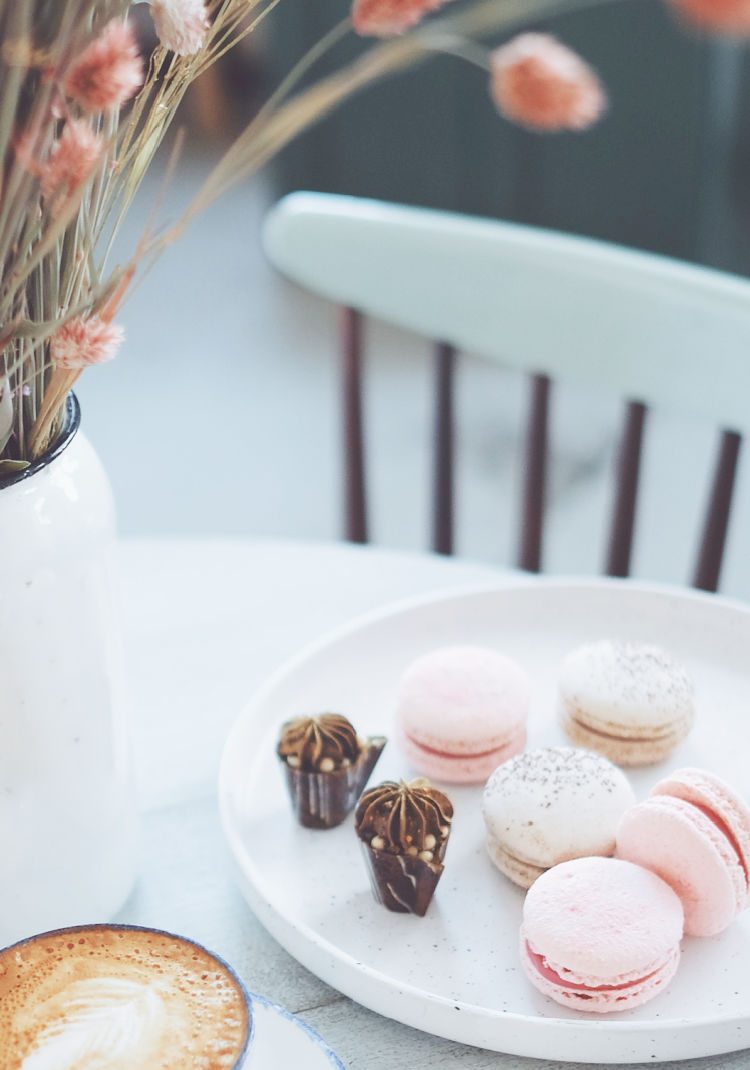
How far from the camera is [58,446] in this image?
51cm

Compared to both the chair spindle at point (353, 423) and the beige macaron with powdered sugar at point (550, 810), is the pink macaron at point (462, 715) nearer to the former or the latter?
the beige macaron with powdered sugar at point (550, 810)

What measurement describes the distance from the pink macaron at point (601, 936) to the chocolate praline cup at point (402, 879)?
54mm

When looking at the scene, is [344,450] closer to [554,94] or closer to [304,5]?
[554,94]

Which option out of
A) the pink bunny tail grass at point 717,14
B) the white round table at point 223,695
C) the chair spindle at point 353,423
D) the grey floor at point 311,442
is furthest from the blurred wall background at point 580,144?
the pink bunny tail grass at point 717,14

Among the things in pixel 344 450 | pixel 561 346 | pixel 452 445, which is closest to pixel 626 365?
pixel 561 346

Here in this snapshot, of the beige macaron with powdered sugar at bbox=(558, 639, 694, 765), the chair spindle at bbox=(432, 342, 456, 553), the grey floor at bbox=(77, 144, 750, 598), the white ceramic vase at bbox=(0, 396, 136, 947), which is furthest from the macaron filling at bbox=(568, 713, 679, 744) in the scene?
the grey floor at bbox=(77, 144, 750, 598)

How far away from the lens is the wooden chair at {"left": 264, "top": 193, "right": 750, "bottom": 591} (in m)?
1.00

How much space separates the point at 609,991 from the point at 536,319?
0.70 meters

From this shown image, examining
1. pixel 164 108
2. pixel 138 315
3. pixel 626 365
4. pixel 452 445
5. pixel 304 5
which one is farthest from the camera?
pixel 138 315

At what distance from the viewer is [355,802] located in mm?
676

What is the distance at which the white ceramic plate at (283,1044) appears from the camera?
0.47 meters

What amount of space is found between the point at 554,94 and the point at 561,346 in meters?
0.78

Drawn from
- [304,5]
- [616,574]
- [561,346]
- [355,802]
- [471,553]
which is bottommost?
[471,553]

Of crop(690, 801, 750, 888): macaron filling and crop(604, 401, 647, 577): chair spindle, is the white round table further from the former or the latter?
crop(604, 401, 647, 577): chair spindle
